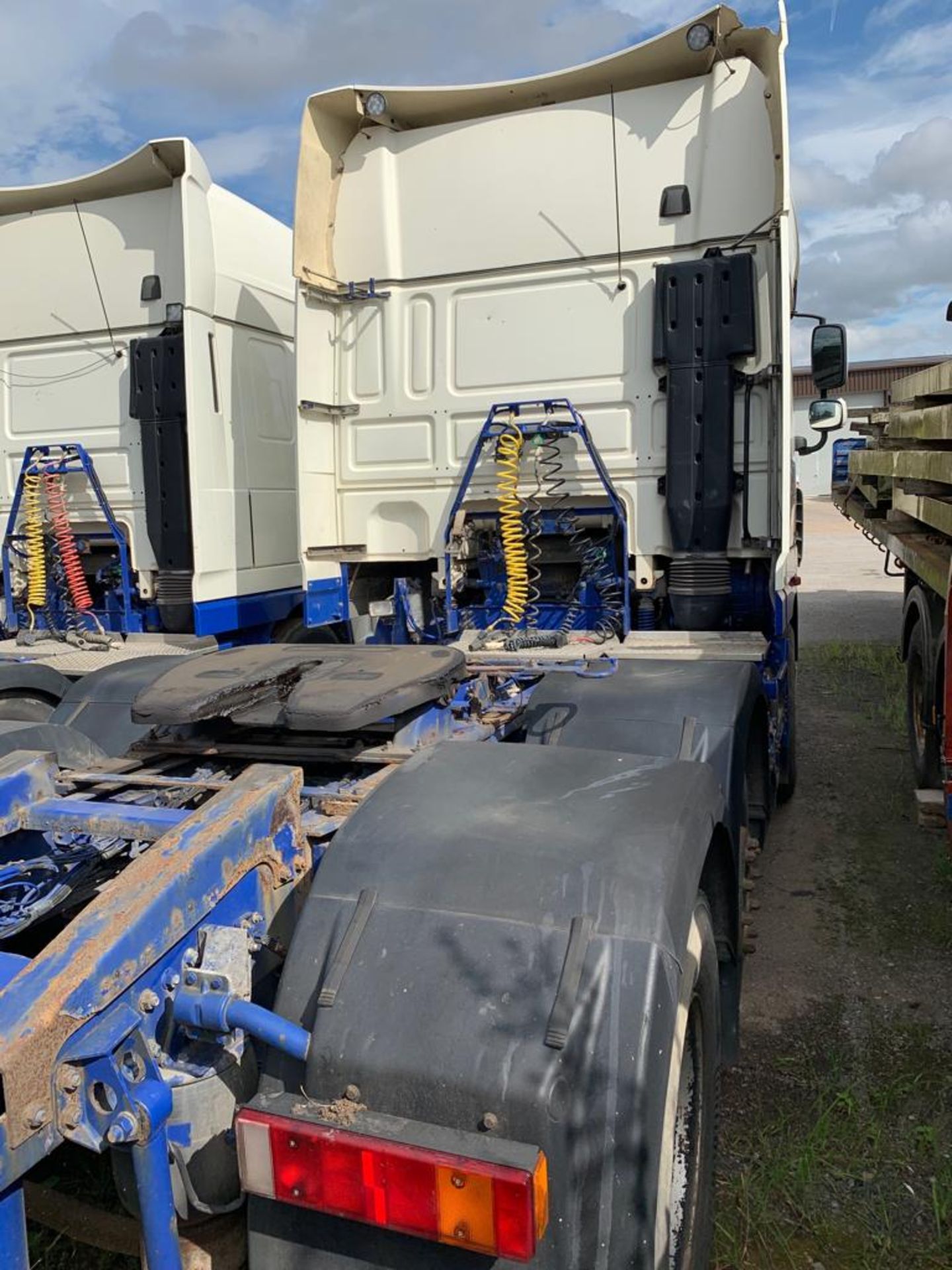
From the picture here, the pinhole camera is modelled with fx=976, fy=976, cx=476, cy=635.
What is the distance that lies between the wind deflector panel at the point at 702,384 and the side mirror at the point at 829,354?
0.87 meters

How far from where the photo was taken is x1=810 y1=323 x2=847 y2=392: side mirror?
4.96 meters

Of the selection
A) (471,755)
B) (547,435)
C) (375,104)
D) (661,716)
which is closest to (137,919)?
(471,755)

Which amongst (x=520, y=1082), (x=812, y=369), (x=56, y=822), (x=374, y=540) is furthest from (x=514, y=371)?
(x=520, y=1082)

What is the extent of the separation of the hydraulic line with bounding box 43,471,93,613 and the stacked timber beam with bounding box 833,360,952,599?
5024 mm

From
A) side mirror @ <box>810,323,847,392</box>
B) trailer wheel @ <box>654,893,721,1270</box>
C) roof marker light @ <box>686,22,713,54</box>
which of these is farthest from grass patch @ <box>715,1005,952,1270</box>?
roof marker light @ <box>686,22,713,54</box>

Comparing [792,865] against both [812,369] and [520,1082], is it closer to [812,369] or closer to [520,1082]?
[812,369]

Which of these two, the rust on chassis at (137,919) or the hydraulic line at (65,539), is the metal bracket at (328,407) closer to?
the hydraulic line at (65,539)

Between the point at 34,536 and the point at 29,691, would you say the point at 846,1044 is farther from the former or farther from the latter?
the point at 34,536

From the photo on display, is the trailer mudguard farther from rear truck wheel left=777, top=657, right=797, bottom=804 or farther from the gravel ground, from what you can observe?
the gravel ground

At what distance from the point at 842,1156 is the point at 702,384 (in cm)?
307

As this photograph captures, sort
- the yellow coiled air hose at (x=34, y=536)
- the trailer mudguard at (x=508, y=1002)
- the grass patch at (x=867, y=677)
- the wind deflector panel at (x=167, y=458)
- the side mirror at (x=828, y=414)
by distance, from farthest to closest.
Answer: the grass patch at (x=867, y=677) < the yellow coiled air hose at (x=34, y=536) < the wind deflector panel at (x=167, y=458) < the side mirror at (x=828, y=414) < the trailer mudguard at (x=508, y=1002)

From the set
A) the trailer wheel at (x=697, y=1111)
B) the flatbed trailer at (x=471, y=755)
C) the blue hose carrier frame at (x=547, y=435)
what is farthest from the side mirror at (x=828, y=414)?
the trailer wheel at (x=697, y=1111)

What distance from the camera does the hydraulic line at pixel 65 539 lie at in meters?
6.20

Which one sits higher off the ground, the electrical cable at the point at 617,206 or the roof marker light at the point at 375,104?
the roof marker light at the point at 375,104
